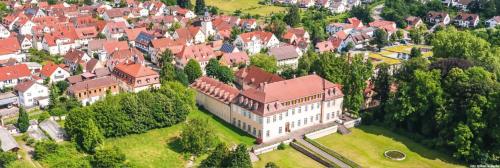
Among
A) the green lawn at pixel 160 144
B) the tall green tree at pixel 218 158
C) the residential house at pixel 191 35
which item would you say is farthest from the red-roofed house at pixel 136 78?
the residential house at pixel 191 35

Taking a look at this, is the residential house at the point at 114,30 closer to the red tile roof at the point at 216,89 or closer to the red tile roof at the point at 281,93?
the red tile roof at the point at 216,89

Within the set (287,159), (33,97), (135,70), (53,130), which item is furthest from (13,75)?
(287,159)

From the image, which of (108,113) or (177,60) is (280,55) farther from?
(108,113)

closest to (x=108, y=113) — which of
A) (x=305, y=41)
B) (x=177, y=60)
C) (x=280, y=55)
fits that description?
(x=177, y=60)

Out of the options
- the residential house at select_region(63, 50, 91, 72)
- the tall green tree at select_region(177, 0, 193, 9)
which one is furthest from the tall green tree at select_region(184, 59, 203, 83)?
the tall green tree at select_region(177, 0, 193, 9)

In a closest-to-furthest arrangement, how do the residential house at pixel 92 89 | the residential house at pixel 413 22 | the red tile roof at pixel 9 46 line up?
1. the residential house at pixel 92 89
2. the red tile roof at pixel 9 46
3. the residential house at pixel 413 22

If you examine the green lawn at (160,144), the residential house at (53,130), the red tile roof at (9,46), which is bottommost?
the green lawn at (160,144)
